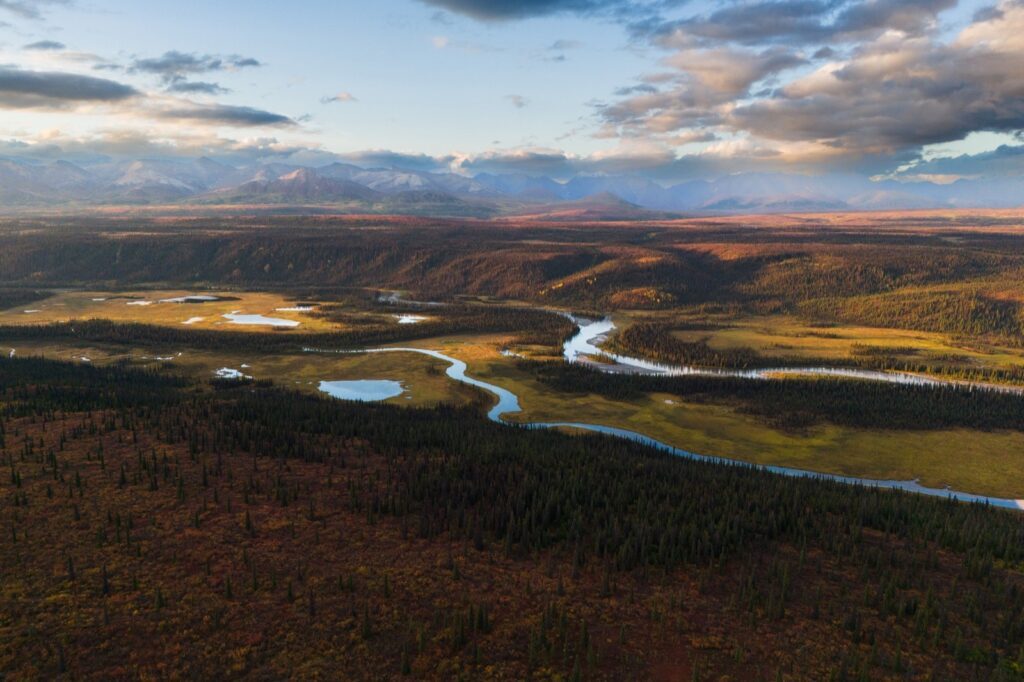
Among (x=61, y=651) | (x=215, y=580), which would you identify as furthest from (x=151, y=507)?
(x=61, y=651)

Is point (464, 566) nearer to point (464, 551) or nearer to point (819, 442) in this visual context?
point (464, 551)

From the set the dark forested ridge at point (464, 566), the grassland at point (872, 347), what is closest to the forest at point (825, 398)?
the grassland at point (872, 347)

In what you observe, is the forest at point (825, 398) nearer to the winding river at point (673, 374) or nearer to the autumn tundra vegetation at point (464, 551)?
the autumn tundra vegetation at point (464, 551)

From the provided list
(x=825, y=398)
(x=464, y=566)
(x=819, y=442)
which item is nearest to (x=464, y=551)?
(x=464, y=566)

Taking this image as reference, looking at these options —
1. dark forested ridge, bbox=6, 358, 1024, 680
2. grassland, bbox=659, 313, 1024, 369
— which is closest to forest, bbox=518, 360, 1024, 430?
grassland, bbox=659, 313, 1024, 369

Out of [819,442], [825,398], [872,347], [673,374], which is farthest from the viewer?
[872,347]

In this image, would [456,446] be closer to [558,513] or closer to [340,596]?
[558,513]
